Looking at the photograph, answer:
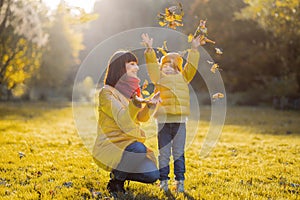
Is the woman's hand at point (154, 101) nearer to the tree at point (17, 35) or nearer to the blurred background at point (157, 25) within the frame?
the blurred background at point (157, 25)

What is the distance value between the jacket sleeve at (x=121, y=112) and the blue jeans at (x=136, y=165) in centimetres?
18

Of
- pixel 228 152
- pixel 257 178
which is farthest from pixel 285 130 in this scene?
pixel 257 178

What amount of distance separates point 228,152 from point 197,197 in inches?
162

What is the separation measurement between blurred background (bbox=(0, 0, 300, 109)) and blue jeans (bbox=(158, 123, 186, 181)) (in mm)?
10320

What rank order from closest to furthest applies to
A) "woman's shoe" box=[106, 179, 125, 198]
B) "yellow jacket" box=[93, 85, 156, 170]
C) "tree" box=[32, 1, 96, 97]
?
"yellow jacket" box=[93, 85, 156, 170] → "woman's shoe" box=[106, 179, 125, 198] → "tree" box=[32, 1, 96, 97]

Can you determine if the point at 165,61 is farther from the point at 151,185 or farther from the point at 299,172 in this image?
the point at 299,172

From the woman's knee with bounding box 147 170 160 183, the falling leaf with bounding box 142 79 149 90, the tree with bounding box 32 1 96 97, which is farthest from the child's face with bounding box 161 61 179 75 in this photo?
the tree with bounding box 32 1 96 97

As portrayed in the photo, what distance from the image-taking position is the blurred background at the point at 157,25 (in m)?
17.2

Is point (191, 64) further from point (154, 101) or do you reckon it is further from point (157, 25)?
point (157, 25)

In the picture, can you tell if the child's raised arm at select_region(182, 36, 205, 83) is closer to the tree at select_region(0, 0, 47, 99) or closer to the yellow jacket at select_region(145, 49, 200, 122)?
the yellow jacket at select_region(145, 49, 200, 122)

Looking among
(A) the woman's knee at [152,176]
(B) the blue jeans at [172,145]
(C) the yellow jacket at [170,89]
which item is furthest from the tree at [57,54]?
(A) the woman's knee at [152,176]

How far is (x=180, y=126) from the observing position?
4.88 meters

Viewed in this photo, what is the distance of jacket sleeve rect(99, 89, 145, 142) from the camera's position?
13.9 feet

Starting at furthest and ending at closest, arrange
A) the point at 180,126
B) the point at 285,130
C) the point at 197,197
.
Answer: the point at 285,130 → the point at 180,126 → the point at 197,197
